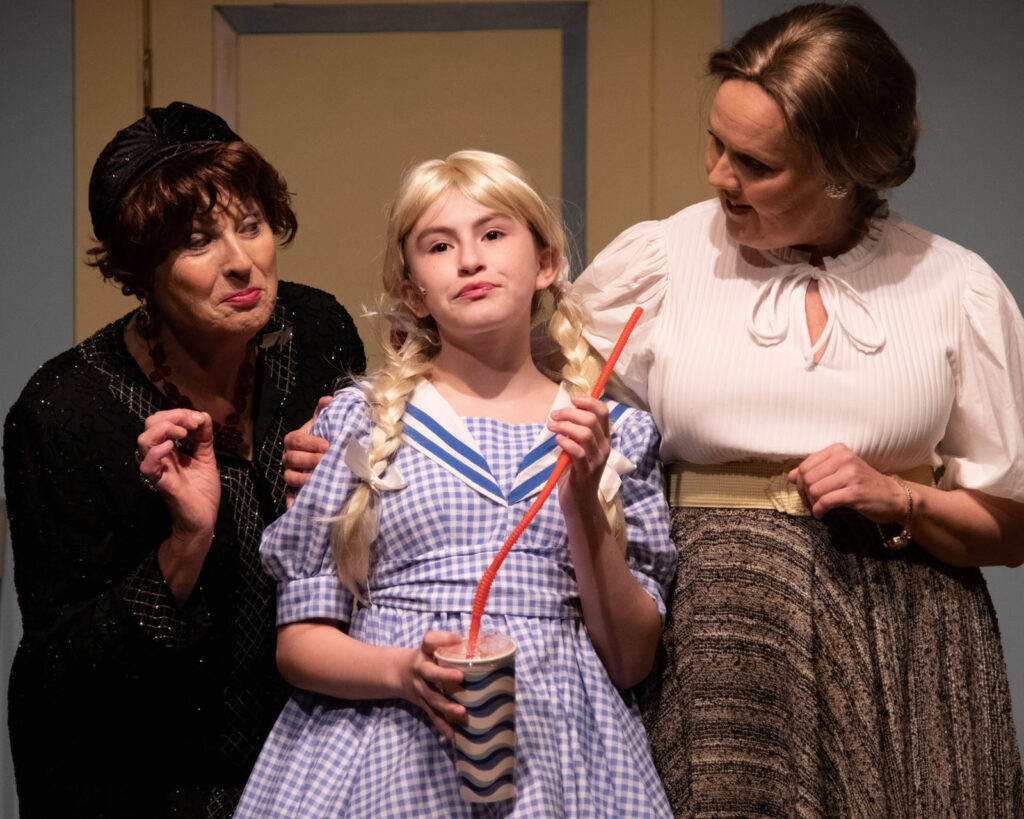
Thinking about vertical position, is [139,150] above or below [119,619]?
above

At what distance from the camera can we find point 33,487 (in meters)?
1.83

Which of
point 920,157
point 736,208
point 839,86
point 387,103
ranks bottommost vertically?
point 736,208

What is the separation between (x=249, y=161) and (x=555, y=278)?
487 millimetres

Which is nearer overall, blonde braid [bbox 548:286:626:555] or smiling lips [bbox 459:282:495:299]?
smiling lips [bbox 459:282:495:299]

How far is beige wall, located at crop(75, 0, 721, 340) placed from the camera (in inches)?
104

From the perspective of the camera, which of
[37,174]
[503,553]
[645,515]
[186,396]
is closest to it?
[503,553]

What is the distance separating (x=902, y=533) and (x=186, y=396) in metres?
1.03

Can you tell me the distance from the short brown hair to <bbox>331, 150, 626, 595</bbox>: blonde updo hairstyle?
232 mm

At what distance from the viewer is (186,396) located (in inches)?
74.9

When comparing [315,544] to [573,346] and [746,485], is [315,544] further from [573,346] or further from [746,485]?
[746,485]

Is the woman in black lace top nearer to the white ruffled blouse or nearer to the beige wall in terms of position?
the white ruffled blouse

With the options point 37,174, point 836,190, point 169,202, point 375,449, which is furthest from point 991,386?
point 37,174

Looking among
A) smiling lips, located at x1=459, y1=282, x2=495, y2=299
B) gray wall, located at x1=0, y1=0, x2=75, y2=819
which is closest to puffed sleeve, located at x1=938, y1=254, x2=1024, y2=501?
smiling lips, located at x1=459, y1=282, x2=495, y2=299

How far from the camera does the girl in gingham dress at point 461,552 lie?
5.06 feet
